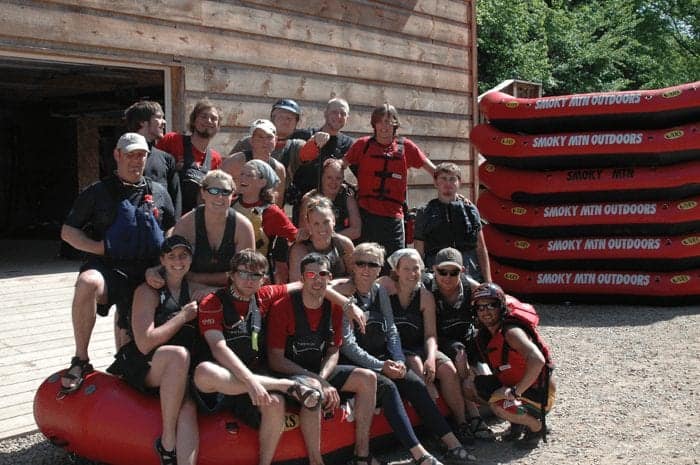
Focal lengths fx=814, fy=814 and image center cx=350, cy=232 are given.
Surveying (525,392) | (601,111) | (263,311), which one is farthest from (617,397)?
(601,111)

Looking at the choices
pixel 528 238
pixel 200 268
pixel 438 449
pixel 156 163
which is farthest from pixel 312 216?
pixel 528 238

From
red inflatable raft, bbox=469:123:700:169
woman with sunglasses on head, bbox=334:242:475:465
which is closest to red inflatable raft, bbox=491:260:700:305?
red inflatable raft, bbox=469:123:700:169

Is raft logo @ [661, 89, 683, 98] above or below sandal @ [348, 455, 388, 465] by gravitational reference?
above

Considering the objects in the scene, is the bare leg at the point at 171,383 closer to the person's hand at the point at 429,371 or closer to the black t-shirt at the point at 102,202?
the black t-shirt at the point at 102,202

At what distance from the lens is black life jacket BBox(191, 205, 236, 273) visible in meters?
4.52

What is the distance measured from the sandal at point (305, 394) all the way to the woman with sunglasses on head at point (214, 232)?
80 centimetres

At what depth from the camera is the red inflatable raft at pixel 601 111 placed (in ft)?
28.5

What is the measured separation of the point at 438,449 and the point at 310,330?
112cm

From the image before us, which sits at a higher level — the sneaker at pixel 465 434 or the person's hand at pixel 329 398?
the person's hand at pixel 329 398

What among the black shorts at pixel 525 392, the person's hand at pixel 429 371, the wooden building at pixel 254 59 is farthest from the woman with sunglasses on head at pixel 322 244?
the wooden building at pixel 254 59

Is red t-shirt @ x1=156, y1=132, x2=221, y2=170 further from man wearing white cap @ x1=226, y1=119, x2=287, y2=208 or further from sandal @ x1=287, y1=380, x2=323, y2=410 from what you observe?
sandal @ x1=287, y1=380, x2=323, y2=410

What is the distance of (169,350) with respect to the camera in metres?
4.11

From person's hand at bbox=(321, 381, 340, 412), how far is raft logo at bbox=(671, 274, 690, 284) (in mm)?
5692

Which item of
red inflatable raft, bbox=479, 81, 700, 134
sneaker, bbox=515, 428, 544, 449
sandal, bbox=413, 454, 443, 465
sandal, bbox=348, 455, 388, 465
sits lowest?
sneaker, bbox=515, 428, 544, 449
